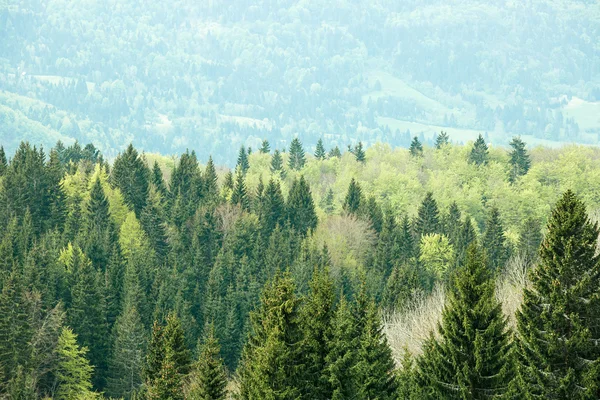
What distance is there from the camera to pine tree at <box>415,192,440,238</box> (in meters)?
127

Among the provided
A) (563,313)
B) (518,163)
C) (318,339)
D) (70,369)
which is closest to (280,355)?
(318,339)

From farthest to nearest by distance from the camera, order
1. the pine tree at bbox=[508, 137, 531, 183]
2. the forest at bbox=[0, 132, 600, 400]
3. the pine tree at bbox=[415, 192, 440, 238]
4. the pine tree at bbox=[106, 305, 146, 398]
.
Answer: the pine tree at bbox=[508, 137, 531, 183] < the pine tree at bbox=[415, 192, 440, 238] < the pine tree at bbox=[106, 305, 146, 398] < the forest at bbox=[0, 132, 600, 400]

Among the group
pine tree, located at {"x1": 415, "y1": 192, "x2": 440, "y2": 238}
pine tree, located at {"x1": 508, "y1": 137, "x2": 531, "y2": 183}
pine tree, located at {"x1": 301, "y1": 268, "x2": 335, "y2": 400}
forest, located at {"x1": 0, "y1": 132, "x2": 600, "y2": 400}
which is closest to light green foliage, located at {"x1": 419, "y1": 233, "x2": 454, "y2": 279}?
forest, located at {"x1": 0, "y1": 132, "x2": 600, "y2": 400}

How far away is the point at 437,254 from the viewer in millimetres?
115250

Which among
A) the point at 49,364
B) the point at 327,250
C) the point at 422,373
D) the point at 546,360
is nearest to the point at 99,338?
the point at 49,364

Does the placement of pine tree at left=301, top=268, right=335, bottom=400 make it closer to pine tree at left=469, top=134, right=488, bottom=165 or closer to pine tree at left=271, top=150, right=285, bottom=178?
pine tree at left=271, top=150, right=285, bottom=178

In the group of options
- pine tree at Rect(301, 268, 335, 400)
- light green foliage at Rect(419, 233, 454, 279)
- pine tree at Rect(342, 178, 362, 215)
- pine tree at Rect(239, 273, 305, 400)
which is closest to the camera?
pine tree at Rect(239, 273, 305, 400)

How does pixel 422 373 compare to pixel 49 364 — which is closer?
pixel 422 373

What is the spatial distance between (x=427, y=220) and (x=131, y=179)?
1634 inches

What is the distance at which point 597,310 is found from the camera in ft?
106

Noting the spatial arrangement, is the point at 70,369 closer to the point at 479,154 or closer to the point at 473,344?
the point at 473,344

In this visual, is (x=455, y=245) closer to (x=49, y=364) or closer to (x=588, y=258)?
(x=49, y=364)

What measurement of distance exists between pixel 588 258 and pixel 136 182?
10478 cm

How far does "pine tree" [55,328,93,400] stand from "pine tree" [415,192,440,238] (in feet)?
191
